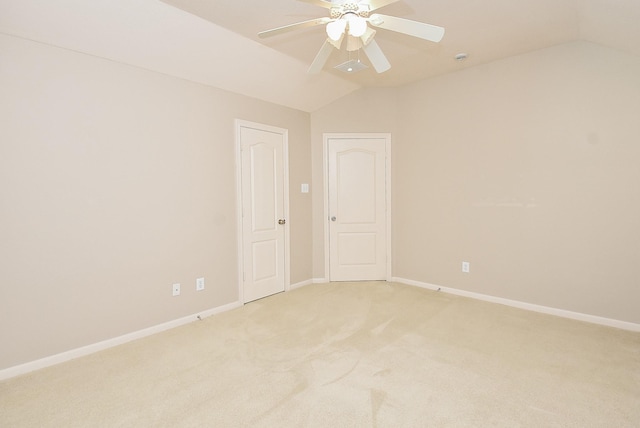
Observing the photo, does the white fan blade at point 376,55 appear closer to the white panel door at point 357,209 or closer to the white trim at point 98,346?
the white panel door at point 357,209

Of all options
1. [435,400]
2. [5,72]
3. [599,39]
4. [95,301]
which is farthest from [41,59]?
[599,39]

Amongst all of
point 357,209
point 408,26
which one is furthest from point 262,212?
point 408,26

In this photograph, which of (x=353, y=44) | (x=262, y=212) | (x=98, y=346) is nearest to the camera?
(x=353, y=44)

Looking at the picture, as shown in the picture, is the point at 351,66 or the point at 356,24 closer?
the point at 356,24

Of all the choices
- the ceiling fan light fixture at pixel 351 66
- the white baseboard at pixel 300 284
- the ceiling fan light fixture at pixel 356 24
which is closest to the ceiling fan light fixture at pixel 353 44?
the ceiling fan light fixture at pixel 351 66

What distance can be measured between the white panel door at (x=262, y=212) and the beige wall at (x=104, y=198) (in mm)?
185

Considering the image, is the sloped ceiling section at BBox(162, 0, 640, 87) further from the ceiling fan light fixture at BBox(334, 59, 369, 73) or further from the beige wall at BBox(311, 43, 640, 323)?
the ceiling fan light fixture at BBox(334, 59, 369, 73)

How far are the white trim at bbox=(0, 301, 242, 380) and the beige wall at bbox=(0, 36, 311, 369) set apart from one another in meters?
0.04

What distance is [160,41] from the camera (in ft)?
8.89

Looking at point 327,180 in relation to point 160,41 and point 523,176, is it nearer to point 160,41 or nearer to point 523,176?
point 523,176

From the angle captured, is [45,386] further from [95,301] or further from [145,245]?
[145,245]

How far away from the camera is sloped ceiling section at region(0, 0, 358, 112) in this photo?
223 cm

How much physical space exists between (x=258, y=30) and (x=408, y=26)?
5.07ft

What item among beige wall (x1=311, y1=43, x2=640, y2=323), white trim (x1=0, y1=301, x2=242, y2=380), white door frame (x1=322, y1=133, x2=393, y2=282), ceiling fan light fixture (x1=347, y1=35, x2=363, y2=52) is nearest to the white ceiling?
beige wall (x1=311, y1=43, x2=640, y2=323)
